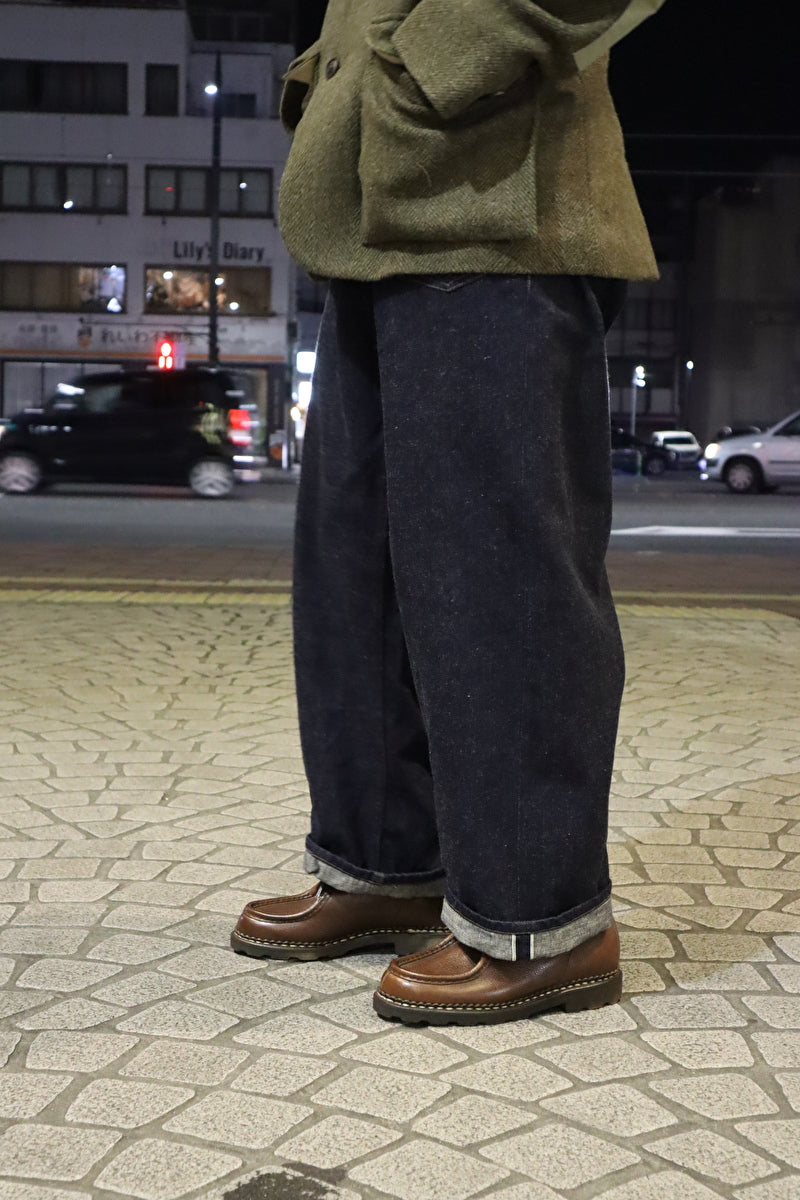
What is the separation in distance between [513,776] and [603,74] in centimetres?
103

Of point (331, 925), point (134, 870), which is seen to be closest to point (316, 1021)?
point (331, 925)

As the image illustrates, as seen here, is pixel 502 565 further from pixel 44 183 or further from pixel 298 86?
pixel 44 183

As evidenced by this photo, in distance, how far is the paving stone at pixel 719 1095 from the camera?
1.85 m

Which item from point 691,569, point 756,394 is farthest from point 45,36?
point 691,569

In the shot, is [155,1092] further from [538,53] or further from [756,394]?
[756,394]

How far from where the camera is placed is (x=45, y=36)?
44062mm

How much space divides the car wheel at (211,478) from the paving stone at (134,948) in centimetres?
1865

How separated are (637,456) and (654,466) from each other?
2134mm

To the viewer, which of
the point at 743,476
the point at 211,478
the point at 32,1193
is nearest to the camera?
the point at 32,1193

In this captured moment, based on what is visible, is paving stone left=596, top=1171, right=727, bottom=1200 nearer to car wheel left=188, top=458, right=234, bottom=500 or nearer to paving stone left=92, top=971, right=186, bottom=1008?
paving stone left=92, top=971, right=186, bottom=1008

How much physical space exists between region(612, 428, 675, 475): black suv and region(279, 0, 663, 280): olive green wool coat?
38304 millimetres

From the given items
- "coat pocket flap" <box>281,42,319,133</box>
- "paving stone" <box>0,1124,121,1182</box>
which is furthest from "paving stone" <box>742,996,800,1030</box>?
"coat pocket flap" <box>281,42,319,133</box>

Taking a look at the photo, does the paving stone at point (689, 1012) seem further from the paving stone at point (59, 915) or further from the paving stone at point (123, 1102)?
the paving stone at point (59, 915)

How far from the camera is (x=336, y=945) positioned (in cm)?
241
